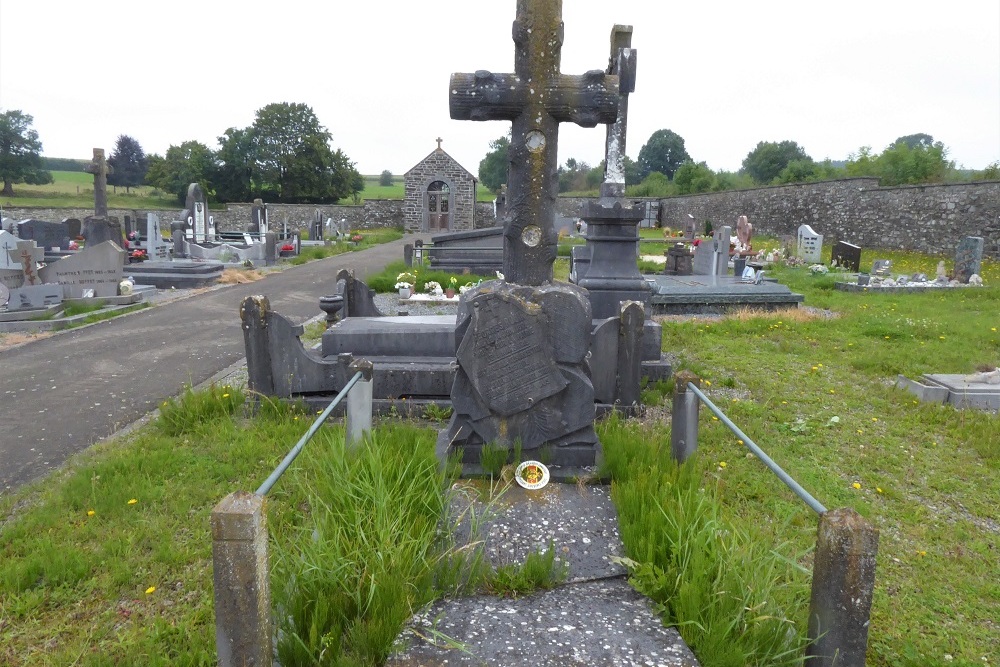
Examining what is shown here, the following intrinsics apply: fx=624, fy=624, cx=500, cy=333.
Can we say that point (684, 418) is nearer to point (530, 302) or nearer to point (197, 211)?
point (530, 302)

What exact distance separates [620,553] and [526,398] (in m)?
1.10

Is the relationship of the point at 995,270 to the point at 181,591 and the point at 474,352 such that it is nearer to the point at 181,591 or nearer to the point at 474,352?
the point at 474,352

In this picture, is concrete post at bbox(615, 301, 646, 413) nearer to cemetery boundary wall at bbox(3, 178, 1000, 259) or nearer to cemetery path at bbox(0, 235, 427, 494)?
cemetery path at bbox(0, 235, 427, 494)

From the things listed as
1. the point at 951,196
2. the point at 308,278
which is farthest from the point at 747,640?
the point at 951,196

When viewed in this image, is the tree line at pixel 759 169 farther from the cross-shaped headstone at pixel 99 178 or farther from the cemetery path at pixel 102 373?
the cross-shaped headstone at pixel 99 178

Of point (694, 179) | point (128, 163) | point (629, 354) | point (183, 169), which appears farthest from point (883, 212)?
point (128, 163)

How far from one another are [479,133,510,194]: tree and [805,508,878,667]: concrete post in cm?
6123

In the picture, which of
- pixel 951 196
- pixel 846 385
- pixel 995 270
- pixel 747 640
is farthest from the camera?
pixel 951 196

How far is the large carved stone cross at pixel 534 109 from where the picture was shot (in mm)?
3674

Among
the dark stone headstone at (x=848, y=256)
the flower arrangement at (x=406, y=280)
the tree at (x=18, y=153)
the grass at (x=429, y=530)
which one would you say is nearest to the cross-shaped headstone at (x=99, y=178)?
the flower arrangement at (x=406, y=280)

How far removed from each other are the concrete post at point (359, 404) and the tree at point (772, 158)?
5382 cm

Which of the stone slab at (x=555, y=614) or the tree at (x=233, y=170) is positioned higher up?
the tree at (x=233, y=170)

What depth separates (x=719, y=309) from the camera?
1095 centimetres

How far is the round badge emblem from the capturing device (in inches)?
141
